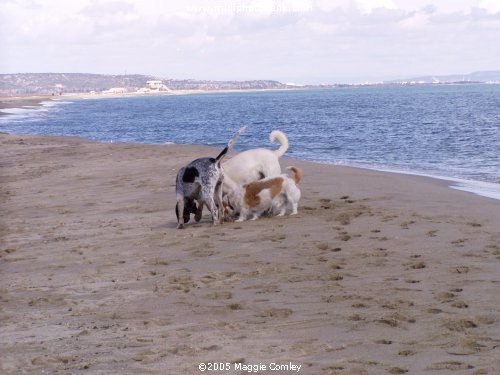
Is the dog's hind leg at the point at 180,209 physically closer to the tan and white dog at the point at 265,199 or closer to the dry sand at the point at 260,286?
the dry sand at the point at 260,286

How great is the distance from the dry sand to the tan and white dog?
1.16 ft

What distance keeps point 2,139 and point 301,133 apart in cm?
1394

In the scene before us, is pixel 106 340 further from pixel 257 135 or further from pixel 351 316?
pixel 257 135

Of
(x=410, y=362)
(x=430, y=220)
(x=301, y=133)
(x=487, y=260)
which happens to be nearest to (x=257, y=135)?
(x=301, y=133)

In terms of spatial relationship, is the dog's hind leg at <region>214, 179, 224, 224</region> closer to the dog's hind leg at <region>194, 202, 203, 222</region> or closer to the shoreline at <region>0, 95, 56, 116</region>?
the dog's hind leg at <region>194, 202, 203, 222</region>

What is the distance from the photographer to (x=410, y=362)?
482 centimetres

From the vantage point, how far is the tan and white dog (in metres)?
10.7

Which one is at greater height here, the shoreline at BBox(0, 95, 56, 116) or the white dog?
the white dog

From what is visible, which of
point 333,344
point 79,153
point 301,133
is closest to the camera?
point 333,344

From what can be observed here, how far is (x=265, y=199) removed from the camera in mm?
10727

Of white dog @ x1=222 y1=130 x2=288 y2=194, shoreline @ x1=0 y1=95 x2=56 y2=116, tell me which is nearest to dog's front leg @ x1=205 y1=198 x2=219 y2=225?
white dog @ x1=222 y1=130 x2=288 y2=194

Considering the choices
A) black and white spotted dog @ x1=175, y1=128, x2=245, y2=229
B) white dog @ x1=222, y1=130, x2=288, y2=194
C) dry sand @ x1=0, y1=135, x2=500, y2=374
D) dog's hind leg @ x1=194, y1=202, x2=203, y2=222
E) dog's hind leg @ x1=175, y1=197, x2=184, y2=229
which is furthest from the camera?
white dog @ x1=222, y1=130, x2=288, y2=194

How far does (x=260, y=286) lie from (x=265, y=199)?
12.5 feet

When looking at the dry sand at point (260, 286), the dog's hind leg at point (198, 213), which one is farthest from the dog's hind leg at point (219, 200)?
the dry sand at point (260, 286)
